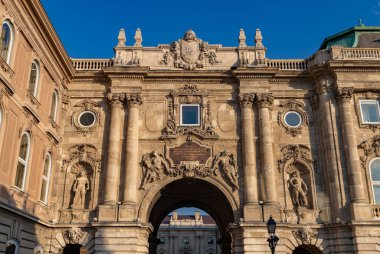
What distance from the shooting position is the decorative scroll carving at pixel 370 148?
22.0m

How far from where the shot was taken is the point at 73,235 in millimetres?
20797

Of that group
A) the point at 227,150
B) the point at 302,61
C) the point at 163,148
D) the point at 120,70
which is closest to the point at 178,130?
the point at 163,148

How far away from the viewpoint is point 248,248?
2023 centimetres

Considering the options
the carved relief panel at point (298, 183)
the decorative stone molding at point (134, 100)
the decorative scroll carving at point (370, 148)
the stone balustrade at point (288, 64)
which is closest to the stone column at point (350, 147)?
the decorative scroll carving at point (370, 148)

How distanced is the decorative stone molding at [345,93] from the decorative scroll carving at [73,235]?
15.7m

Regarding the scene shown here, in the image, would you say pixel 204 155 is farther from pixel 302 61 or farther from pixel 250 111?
pixel 302 61

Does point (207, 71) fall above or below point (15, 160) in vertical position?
above

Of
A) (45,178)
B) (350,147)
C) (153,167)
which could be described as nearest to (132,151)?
(153,167)

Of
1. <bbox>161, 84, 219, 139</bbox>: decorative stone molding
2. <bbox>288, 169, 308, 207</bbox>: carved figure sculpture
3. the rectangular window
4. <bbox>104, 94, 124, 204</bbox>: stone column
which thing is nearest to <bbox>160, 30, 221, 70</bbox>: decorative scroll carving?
<bbox>161, 84, 219, 139</bbox>: decorative stone molding

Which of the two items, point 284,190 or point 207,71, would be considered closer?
point 284,190

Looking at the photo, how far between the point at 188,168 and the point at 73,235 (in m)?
6.81

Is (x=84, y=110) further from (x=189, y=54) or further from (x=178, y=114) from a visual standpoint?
(x=189, y=54)

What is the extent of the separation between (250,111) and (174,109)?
14.2 feet

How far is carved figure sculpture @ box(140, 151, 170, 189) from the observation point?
2214 centimetres
